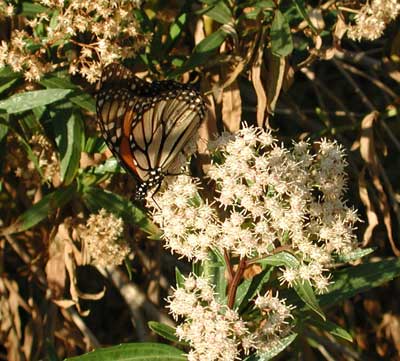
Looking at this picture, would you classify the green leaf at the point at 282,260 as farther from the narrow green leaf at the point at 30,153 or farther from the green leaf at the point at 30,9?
the green leaf at the point at 30,9

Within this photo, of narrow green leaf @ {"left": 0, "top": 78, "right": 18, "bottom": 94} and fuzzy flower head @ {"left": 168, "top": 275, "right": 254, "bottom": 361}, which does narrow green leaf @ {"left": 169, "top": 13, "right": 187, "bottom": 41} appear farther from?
fuzzy flower head @ {"left": 168, "top": 275, "right": 254, "bottom": 361}

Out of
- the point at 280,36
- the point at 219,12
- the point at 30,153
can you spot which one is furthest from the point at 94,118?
the point at 280,36

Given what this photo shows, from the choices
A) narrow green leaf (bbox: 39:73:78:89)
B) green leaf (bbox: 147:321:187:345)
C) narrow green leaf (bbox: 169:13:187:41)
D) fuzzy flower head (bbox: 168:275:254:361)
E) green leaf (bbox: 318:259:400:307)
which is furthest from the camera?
narrow green leaf (bbox: 169:13:187:41)

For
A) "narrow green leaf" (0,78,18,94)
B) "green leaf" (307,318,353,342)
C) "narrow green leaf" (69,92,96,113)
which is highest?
"narrow green leaf" (0,78,18,94)

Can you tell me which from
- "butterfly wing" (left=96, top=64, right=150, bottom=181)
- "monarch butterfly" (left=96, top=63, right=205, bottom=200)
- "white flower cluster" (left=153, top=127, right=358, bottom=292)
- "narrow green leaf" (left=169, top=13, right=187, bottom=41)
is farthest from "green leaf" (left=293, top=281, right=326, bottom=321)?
"narrow green leaf" (left=169, top=13, right=187, bottom=41)

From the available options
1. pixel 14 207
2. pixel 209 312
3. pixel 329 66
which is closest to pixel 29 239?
pixel 14 207

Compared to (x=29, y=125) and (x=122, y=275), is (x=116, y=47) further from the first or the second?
(x=122, y=275)

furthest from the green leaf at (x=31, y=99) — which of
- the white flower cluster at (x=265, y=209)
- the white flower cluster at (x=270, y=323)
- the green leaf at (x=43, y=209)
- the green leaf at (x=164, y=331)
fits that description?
the white flower cluster at (x=270, y=323)
